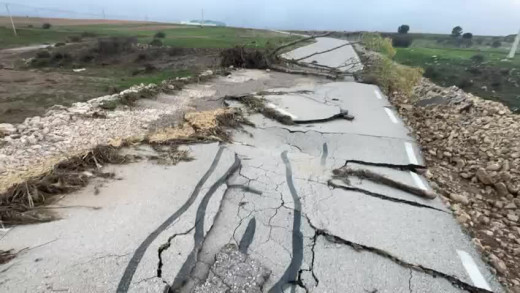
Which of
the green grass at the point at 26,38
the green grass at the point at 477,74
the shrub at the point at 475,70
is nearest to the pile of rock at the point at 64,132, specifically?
the green grass at the point at 477,74

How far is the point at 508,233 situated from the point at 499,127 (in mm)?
3684

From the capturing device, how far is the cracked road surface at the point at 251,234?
9.10 feet

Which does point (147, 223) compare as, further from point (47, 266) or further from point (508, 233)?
point (508, 233)

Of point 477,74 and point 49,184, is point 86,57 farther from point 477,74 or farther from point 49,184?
point 477,74

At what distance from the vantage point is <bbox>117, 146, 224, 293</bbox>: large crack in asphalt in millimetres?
2644

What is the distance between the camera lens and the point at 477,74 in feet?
60.6

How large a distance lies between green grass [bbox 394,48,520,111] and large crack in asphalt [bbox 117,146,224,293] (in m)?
13.5

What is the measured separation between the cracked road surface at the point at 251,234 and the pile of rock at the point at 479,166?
40 centimetres

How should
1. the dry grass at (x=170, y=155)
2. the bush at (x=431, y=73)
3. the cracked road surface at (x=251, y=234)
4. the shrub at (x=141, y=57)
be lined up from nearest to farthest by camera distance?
the cracked road surface at (x=251, y=234) → the dry grass at (x=170, y=155) → the bush at (x=431, y=73) → the shrub at (x=141, y=57)

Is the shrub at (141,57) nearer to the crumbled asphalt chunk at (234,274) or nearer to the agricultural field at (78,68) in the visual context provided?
the agricultural field at (78,68)

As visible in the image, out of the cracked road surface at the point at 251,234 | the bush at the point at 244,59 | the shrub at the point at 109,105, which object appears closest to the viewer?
the cracked road surface at the point at 251,234

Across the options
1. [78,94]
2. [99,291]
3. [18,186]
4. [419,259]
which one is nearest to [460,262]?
[419,259]

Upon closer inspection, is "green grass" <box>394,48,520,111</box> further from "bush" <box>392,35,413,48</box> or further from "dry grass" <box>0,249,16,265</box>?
"dry grass" <box>0,249,16,265</box>

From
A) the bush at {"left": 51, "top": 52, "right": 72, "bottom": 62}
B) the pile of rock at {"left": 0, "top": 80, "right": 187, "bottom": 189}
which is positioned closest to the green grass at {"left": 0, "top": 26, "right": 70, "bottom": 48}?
the bush at {"left": 51, "top": 52, "right": 72, "bottom": 62}
